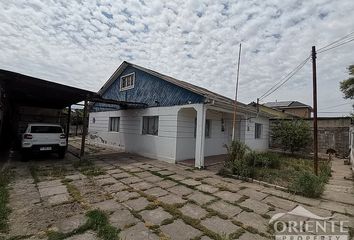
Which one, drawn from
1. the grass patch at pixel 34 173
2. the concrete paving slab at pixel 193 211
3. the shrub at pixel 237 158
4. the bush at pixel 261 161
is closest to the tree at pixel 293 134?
the bush at pixel 261 161

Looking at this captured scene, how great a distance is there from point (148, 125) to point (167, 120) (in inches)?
74.2

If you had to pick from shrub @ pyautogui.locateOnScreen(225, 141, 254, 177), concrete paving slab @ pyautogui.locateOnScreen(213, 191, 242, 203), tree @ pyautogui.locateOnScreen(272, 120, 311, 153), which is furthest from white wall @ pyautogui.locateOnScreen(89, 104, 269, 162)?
concrete paving slab @ pyautogui.locateOnScreen(213, 191, 242, 203)

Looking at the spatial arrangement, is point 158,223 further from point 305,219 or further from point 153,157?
point 153,157

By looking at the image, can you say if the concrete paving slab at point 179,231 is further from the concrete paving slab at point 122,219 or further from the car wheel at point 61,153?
the car wheel at point 61,153

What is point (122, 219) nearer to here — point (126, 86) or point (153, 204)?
point (153, 204)

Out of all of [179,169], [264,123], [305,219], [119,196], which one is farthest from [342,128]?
[119,196]

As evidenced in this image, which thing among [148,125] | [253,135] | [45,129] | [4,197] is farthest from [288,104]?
[4,197]

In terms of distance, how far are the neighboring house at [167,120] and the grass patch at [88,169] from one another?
3.35 m

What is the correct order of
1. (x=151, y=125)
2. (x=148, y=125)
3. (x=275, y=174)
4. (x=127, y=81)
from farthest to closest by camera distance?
(x=127, y=81) → (x=148, y=125) → (x=151, y=125) → (x=275, y=174)

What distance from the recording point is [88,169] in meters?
8.51

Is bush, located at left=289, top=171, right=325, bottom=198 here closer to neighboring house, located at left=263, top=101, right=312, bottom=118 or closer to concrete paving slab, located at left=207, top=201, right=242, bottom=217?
concrete paving slab, located at left=207, top=201, right=242, bottom=217

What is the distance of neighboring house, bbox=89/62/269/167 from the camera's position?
10102 mm

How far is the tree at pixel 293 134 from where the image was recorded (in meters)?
15.5

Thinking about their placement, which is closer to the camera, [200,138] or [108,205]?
[108,205]
